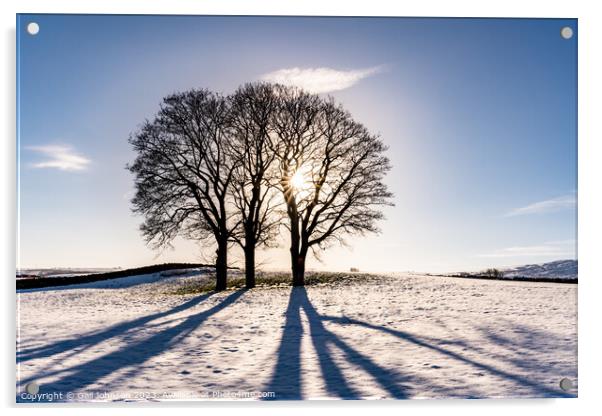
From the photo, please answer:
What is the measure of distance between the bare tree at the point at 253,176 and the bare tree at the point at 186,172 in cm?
20

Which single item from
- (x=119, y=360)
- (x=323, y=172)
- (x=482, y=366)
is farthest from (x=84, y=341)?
(x=482, y=366)

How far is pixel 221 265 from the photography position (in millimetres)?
7672

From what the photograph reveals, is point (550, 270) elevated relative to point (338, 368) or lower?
elevated

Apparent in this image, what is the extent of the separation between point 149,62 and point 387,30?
11.1ft

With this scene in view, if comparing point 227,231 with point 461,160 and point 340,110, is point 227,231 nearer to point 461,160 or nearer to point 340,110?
point 340,110

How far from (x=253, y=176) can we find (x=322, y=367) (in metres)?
3.31

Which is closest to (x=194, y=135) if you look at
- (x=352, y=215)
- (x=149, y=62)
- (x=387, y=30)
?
(x=149, y=62)

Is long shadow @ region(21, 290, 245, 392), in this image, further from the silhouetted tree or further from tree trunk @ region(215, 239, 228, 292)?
the silhouetted tree

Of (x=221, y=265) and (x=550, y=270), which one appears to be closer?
(x=550, y=270)

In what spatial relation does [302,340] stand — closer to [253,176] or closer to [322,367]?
[322,367]

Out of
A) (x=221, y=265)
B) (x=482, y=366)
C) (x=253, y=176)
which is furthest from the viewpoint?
(x=253, y=176)

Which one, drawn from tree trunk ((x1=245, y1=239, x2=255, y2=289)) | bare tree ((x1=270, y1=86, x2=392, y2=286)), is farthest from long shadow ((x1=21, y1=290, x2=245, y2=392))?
bare tree ((x1=270, y1=86, x2=392, y2=286))

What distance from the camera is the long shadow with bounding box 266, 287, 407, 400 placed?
225 inches

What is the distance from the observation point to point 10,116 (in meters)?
6.40
